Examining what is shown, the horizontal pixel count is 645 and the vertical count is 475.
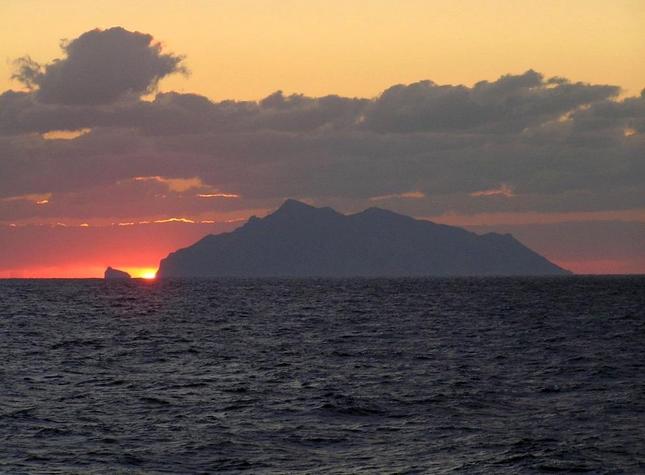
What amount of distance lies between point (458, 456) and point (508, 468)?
6.78 feet

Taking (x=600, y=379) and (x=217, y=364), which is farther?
(x=217, y=364)

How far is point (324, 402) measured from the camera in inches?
1639

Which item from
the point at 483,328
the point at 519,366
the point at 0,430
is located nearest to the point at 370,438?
the point at 0,430

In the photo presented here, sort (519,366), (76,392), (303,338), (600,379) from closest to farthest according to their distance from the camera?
(76,392), (600,379), (519,366), (303,338)

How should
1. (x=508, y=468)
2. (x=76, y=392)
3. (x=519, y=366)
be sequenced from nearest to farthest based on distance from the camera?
(x=508, y=468), (x=76, y=392), (x=519, y=366)

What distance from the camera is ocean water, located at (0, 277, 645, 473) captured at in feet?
101

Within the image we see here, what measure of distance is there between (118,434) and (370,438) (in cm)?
916

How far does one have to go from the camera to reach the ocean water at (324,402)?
3067 cm

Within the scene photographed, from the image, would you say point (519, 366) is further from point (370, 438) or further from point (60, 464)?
point (60, 464)

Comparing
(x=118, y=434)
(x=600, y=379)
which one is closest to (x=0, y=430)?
(x=118, y=434)

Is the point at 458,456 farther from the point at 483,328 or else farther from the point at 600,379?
the point at 483,328

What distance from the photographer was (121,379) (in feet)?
164

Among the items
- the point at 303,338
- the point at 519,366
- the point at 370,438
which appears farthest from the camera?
the point at 303,338

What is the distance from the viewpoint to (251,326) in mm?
94438
